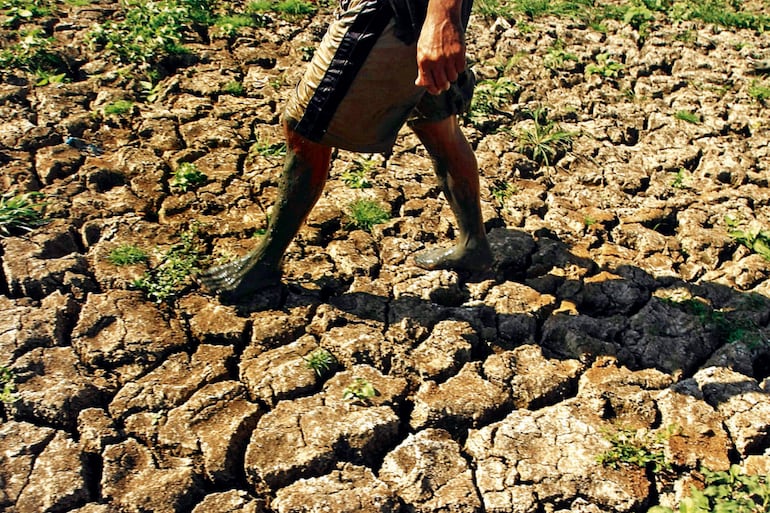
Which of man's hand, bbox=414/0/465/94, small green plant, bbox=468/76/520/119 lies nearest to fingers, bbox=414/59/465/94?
man's hand, bbox=414/0/465/94

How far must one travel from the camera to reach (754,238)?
3.81m

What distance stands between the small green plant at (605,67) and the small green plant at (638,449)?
3.15m

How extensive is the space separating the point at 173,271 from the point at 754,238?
2.92 m

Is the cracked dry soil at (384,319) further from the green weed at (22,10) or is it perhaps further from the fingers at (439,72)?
the fingers at (439,72)

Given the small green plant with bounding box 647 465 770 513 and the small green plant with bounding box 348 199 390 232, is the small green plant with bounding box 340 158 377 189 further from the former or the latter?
the small green plant with bounding box 647 465 770 513

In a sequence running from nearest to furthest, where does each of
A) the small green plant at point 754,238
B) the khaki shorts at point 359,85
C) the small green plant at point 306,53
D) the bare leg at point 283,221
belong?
the khaki shorts at point 359,85, the bare leg at point 283,221, the small green plant at point 754,238, the small green plant at point 306,53

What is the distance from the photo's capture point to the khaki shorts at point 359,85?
2715 millimetres

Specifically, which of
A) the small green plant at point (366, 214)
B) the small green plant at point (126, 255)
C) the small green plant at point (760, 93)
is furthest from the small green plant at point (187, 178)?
the small green plant at point (760, 93)

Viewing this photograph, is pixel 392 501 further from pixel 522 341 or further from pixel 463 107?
pixel 463 107

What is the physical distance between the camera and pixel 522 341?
3.22m

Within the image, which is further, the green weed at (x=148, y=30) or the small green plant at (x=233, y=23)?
the small green plant at (x=233, y=23)

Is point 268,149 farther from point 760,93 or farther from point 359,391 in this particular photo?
point 760,93

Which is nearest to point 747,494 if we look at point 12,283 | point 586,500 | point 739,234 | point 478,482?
point 586,500

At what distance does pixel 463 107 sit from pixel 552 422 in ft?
4.38
